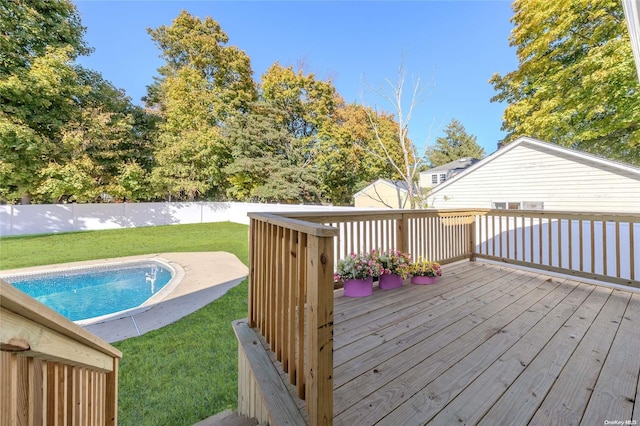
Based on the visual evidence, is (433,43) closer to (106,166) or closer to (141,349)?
(141,349)

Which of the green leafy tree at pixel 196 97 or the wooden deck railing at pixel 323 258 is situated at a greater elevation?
the green leafy tree at pixel 196 97

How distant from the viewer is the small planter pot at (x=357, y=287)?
3049mm

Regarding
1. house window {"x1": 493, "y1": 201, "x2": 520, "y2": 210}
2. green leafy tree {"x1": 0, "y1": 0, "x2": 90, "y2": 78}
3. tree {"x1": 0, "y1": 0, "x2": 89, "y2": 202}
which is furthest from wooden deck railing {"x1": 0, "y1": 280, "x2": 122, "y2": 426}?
green leafy tree {"x1": 0, "y1": 0, "x2": 90, "y2": 78}

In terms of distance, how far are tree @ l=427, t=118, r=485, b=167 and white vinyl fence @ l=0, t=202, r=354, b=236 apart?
2186 cm

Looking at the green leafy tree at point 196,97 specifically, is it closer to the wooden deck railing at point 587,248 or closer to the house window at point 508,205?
the house window at point 508,205

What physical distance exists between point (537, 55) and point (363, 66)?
640 centimetres

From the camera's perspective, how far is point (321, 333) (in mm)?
1178

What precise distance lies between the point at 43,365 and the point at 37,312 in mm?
335

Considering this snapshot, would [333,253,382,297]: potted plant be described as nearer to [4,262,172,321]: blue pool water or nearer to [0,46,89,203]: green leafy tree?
[4,262,172,321]: blue pool water

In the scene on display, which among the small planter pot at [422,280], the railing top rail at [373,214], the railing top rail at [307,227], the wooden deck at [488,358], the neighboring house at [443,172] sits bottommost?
the wooden deck at [488,358]

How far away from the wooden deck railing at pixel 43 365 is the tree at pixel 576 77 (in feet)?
38.8

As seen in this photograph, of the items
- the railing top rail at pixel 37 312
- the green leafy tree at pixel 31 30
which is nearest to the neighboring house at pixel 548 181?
the railing top rail at pixel 37 312

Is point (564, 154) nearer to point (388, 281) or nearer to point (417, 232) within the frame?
point (417, 232)

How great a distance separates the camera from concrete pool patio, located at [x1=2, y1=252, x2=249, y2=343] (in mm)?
3793
